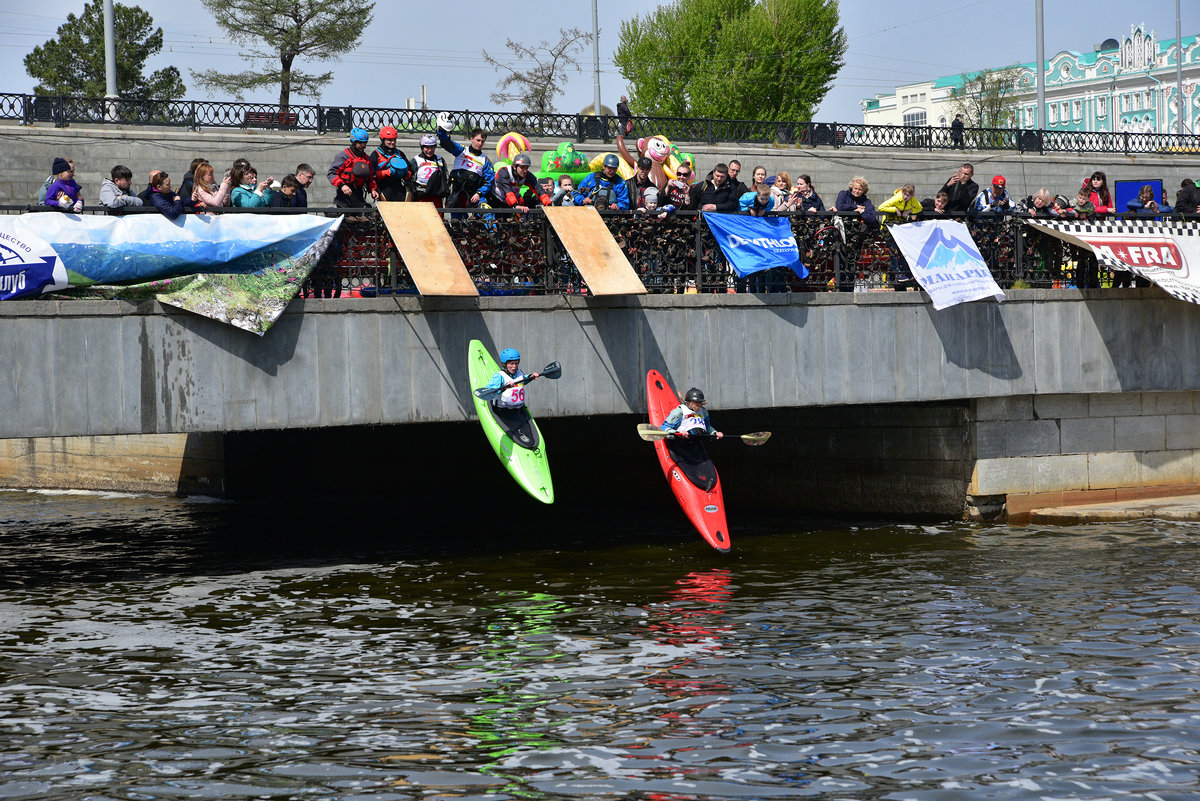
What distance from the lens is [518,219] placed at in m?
15.4

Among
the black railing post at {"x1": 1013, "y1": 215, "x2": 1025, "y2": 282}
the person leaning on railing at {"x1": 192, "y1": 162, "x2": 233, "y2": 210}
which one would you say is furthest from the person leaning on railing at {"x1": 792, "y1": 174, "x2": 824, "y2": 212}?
the person leaning on railing at {"x1": 192, "y1": 162, "x2": 233, "y2": 210}

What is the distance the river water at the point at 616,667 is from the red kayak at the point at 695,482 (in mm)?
464

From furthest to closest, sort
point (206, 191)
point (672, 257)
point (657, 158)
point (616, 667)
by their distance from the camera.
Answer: point (657, 158), point (672, 257), point (206, 191), point (616, 667)

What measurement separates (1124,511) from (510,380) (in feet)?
30.0

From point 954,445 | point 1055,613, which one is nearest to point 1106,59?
point 954,445

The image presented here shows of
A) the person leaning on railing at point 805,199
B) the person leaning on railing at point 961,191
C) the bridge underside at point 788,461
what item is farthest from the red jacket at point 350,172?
the person leaning on railing at point 961,191

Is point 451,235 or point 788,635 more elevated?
point 451,235

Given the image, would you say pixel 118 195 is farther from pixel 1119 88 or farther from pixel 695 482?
pixel 1119 88

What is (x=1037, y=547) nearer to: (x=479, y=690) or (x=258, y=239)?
(x=479, y=690)

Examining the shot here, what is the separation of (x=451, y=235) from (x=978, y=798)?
965cm

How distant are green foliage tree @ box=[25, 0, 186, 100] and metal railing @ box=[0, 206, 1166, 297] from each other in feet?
114

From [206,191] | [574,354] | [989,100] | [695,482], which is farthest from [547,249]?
[989,100]

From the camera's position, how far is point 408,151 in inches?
1056

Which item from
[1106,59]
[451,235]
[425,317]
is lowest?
[425,317]
